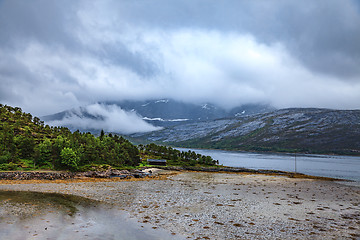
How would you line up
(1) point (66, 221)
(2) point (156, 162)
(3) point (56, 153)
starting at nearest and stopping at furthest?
(1) point (66, 221) < (3) point (56, 153) < (2) point (156, 162)

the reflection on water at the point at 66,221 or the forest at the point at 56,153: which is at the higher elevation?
the forest at the point at 56,153

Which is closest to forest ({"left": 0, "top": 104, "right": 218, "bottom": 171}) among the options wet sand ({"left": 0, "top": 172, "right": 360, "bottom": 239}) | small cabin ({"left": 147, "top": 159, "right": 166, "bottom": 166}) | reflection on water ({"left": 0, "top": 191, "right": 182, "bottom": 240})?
small cabin ({"left": 147, "top": 159, "right": 166, "bottom": 166})

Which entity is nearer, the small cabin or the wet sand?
the wet sand

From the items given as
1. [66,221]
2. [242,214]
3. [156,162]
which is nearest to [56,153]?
[156,162]

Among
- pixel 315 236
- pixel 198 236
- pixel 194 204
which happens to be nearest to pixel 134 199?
pixel 194 204

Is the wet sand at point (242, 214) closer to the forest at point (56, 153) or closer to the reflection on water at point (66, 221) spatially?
the reflection on water at point (66, 221)

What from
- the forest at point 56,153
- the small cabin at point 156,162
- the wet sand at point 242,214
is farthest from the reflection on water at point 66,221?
the small cabin at point 156,162

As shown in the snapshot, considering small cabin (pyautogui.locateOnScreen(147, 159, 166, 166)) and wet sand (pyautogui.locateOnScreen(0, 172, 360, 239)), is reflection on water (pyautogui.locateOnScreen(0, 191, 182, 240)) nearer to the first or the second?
wet sand (pyautogui.locateOnScreen(0, 172, 360, 239))

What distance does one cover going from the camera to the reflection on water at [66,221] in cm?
2566

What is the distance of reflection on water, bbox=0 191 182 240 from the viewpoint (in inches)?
1010

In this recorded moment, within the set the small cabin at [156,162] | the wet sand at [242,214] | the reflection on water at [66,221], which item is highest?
the small cabin at [156,162]

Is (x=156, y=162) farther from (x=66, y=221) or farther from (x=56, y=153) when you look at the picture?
(x=66, y=221)

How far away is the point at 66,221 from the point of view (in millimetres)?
30203

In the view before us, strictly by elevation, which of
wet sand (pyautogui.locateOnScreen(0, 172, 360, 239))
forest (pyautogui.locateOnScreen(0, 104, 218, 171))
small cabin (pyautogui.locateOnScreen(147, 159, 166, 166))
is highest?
forest (pyautogui.locateOnScreen(0, 104, 218, 171))
